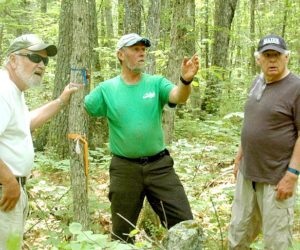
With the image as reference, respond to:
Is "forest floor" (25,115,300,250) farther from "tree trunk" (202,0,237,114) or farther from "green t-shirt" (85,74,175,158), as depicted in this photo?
"tree trunk" (202,0,237,114)

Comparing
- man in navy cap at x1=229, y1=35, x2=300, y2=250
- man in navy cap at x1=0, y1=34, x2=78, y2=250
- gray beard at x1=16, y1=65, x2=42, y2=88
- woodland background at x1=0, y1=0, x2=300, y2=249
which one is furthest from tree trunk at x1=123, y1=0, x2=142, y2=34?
gray beard at x1=16, y1=65, x2=42, y2=88

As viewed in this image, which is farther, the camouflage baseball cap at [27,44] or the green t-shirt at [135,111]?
the green t-shirt at [135,111]

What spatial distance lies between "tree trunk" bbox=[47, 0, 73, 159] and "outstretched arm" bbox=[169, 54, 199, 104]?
517 cm

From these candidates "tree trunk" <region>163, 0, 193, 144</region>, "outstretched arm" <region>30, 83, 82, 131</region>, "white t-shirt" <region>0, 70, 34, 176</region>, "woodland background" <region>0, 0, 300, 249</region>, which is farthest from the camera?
"tree trunk" <region>163, 0, 193, 144</region>

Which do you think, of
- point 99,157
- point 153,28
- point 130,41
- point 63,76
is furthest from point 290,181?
point 63,76

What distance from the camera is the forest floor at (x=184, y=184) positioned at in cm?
492

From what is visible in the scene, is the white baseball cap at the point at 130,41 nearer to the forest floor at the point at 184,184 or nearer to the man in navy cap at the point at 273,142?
the man in navy cap at the point at 273,142

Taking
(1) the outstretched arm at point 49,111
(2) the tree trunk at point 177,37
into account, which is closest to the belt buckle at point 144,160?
(1) the outstretched arm at point 49,111

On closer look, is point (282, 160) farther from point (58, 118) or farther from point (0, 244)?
point (58, 118)

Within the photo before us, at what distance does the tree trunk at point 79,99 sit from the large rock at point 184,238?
6.14 feet

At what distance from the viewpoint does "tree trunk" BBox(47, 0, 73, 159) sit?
8.83 metres

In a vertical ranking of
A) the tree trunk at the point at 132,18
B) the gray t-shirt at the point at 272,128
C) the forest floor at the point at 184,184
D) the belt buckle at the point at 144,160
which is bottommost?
the forest floor at the point at 184,184

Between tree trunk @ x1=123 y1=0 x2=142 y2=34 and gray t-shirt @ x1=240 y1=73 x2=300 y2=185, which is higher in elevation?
tree trunk @ x1=123 y1=0 x2=142 y2=34

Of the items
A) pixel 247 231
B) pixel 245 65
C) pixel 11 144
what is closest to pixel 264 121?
pixel 247 231
